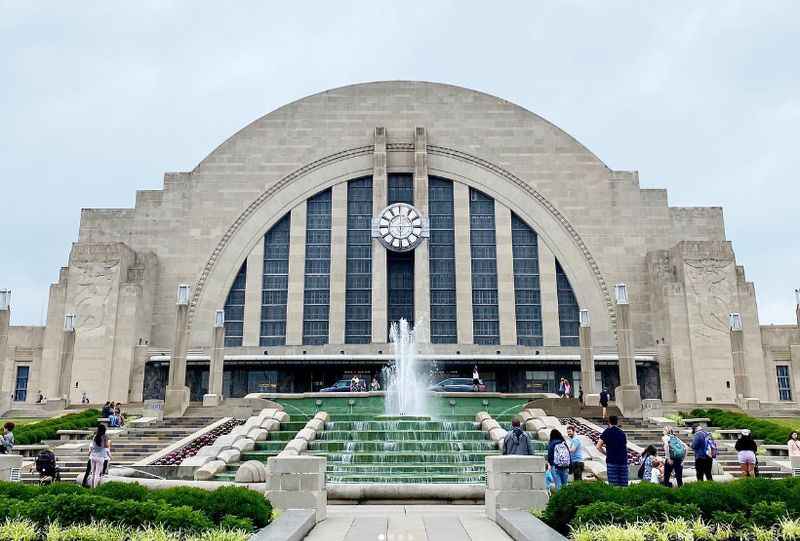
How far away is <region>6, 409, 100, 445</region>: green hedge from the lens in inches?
981

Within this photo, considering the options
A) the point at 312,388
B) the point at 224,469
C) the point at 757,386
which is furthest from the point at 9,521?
the point at 757,386

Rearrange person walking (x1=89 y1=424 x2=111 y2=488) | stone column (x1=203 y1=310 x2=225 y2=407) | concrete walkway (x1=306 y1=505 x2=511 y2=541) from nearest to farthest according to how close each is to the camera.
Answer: concrete walkway (x1=306 y1=505 x2=511 y2=541)
person walking (x1=89 y1=424 x2=111 y2=488)
stone column (x1=203 y1=310 x2=225 y2=407)

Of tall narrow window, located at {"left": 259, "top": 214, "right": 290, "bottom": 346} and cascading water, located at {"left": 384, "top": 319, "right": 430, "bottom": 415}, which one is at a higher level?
tall narrow window, located at {"left": 259, "top": 214, "right": 290, "bottom": 346}

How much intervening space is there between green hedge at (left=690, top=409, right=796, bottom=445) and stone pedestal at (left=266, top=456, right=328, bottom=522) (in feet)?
61.4

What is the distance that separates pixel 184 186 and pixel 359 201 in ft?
40.7

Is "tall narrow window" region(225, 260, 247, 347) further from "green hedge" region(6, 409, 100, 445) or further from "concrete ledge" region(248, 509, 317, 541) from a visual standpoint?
"concrete ledge" region(248, 509, 317, 541)

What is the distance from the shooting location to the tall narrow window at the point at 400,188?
163 ft

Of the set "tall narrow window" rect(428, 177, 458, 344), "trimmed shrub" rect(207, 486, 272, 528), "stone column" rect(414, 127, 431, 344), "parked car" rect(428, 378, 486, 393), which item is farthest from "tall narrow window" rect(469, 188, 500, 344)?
"trimmed shrub" rect(207, 486, 272, 528)

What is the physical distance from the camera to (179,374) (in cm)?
3092

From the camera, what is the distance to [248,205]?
49.2m

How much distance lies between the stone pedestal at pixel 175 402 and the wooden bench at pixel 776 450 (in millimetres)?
22804

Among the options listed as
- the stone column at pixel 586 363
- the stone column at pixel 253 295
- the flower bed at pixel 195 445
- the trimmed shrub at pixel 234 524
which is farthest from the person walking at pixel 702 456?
the stone column at pixel 253 295

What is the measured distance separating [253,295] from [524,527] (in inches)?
1538

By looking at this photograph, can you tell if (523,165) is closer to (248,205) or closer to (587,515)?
(248,205)
